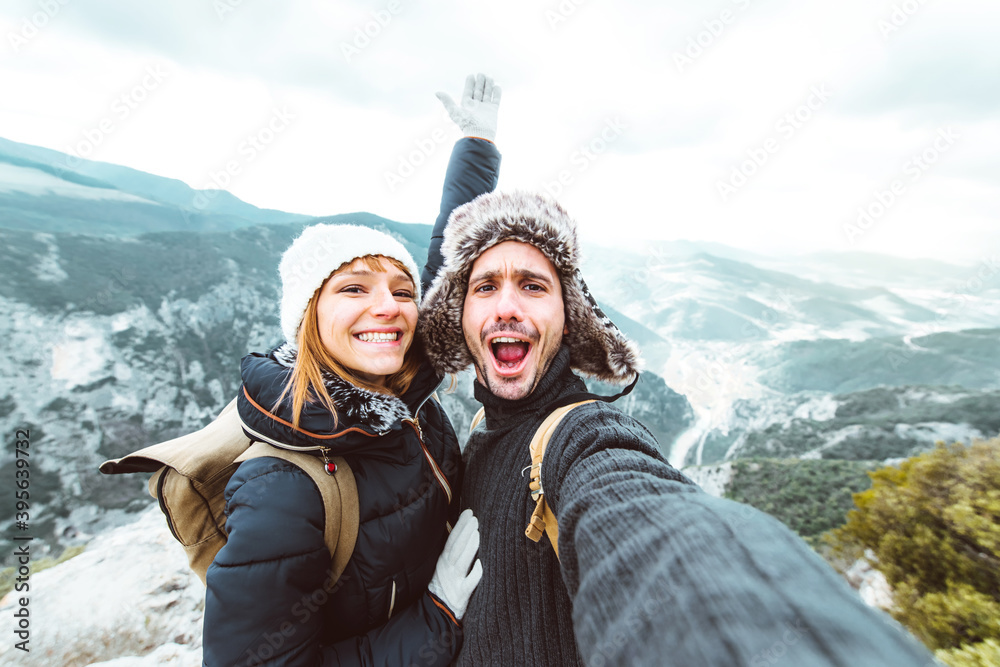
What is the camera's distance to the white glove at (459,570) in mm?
2332

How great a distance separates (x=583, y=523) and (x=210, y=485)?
2171 mm

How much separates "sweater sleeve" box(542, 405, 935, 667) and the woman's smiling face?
1729 millimetres

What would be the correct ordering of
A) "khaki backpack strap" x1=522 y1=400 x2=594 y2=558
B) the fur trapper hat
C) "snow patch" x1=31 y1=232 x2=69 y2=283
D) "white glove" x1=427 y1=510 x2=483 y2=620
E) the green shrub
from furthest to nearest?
"snow patch" x1=31 y1=232 x2=69 y2=283
the green shrub
the fur trapper hat
"white glove" x1=427 y1=510 x2=483 y2=620
"khaki backpack strap" x1=522 y1=400 x2=594 y2=558

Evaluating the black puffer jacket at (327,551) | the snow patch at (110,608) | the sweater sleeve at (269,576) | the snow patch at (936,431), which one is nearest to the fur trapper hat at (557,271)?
the black puffer jacket at (327,551)

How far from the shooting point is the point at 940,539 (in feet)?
29.5

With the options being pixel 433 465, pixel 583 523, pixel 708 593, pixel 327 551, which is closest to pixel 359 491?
pixel 327 551

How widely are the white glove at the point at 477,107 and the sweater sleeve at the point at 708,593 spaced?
13.6 ft

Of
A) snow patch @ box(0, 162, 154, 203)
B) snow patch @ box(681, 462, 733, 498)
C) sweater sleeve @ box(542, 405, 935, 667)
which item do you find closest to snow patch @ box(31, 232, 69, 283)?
snow patch @ box(0, 162, 154, 203)

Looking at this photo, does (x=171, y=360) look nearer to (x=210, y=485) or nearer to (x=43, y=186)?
(x=43, y=186)

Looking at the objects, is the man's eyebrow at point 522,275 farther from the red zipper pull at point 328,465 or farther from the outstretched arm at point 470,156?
the red zipper pull at point 328,465

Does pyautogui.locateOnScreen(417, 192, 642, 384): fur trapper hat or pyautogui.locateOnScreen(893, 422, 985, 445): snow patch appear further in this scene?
pyautogui.locateOnScreen(893, 422, 985, 445): snow patch

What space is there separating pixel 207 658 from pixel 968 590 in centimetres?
1248

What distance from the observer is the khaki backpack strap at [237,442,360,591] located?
200 centimetres

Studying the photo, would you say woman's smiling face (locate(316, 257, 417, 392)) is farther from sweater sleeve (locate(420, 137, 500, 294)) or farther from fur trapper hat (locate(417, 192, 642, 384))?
sweater sleeve (locate(420, 137, 500, 294))
